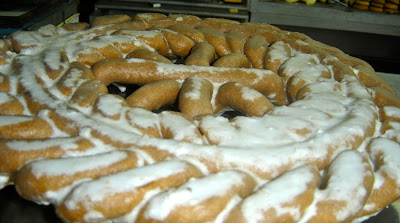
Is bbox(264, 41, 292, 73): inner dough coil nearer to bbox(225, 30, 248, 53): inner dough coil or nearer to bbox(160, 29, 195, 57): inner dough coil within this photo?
bbox(225, 30, 248, 53): inner dough coil

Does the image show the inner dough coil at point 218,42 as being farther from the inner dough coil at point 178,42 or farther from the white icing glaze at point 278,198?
the white icing glaze at point 278,198

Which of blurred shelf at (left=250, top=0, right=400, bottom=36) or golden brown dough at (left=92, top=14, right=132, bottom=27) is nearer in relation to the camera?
golden brown dough at (left=92, top=14, right=132, bottom=27)

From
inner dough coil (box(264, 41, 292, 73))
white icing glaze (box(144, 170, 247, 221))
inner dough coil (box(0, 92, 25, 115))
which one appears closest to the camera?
white icing glaze (box(144, 170, 247, 221))

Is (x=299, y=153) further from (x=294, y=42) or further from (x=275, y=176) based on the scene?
(x=294, y=42)

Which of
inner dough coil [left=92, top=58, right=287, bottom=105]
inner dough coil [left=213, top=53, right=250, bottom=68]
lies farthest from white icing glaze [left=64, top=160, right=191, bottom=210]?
inner dough coil [left=213, top=53, right=250, bottom=68]

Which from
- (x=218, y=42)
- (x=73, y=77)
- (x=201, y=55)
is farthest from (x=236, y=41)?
(x=73, y=77)

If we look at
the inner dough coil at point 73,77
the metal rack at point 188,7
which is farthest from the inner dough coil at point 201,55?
the metal rack at point 188,7

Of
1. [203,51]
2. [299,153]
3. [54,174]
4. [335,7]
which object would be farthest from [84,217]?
[335,7]
